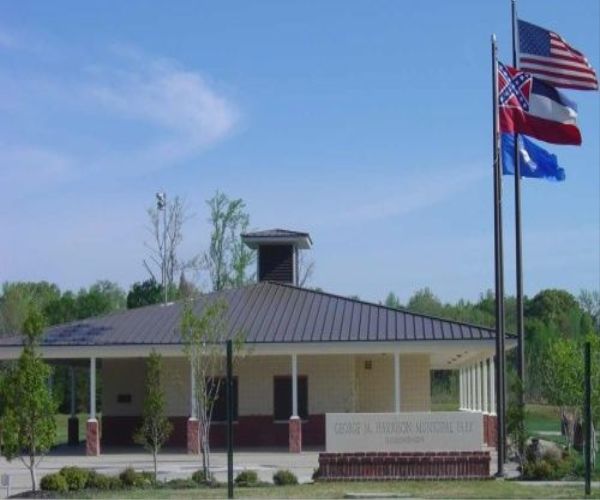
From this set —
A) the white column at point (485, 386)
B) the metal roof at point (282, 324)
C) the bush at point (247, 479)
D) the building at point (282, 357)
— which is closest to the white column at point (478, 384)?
the white column at point (485, 386)

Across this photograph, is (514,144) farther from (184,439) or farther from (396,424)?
(184,439)

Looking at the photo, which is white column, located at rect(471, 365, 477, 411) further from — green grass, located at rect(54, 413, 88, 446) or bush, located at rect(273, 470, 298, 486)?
bush, located at rect(273, 470, 298, 486)

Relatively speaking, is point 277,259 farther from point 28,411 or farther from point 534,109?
point 28,411

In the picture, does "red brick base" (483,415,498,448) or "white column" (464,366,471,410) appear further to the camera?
"white column" (464,366,471,410)

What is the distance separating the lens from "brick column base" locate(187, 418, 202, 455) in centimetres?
3453

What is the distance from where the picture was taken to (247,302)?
130 feet

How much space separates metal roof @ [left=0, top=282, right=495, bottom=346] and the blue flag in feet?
24.3

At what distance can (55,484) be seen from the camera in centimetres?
2189

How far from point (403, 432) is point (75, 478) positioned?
6.34m

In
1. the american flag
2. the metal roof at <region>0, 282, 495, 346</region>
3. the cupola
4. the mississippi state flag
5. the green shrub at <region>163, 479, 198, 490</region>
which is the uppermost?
the american flag

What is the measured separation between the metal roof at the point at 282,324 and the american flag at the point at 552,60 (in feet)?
32.1

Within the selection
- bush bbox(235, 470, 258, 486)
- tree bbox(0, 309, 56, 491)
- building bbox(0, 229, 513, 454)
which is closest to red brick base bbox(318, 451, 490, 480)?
bush bbox(235, 470, 258, 486)

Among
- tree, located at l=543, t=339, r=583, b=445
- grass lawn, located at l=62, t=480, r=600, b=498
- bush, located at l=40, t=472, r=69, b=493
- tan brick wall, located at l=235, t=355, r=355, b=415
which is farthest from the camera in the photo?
tan brick wall, located at l=235, t=355, r=355, b=415

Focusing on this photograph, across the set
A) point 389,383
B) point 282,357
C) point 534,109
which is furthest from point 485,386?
point 534,109
